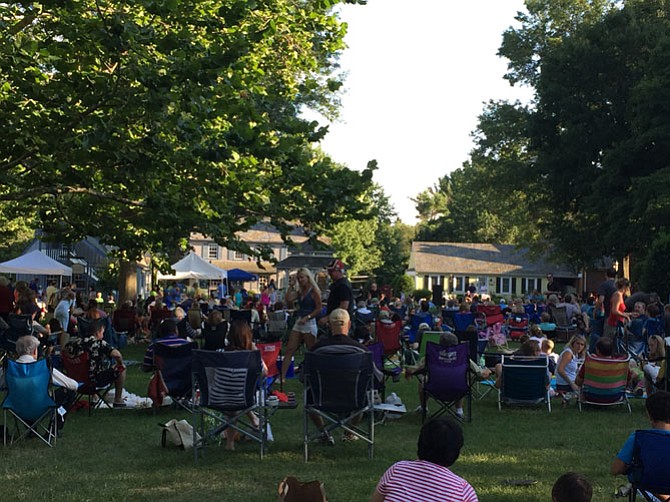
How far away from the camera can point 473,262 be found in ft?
241

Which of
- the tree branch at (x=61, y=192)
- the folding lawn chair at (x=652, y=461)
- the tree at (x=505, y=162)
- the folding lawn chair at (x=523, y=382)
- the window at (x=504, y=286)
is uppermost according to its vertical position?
the tree at (x=505, y=162)

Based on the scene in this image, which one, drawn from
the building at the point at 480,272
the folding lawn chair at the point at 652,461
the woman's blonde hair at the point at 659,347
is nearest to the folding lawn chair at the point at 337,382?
the folding lawn chair at the point at 652,461

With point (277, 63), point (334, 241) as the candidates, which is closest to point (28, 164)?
point (277, 63)

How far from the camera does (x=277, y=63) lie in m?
A: 18.6

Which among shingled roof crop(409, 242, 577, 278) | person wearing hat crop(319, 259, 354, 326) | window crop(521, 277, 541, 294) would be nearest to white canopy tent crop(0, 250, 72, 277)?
person wearing hat crop(319, 259, 354, 326)

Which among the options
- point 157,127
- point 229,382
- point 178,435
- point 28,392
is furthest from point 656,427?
point 157,127

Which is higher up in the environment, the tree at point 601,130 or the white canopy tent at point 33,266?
the tree at point 601,130

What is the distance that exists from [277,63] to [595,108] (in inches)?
936

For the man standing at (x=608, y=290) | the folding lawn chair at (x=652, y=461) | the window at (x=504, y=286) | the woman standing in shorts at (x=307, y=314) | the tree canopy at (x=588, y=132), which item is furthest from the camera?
the window at (x=504, y=286)

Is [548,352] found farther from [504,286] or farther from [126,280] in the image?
[504,286]

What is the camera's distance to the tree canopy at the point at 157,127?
935 cm

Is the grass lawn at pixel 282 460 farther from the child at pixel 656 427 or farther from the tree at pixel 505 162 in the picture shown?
the tree at pixel 505 162

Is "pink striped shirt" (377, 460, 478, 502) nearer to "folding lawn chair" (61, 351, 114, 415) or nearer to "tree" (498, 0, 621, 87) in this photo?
"folding lawn chair" (61, 351, 114, 415)

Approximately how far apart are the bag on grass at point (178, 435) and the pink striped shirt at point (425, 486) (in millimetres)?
4619
